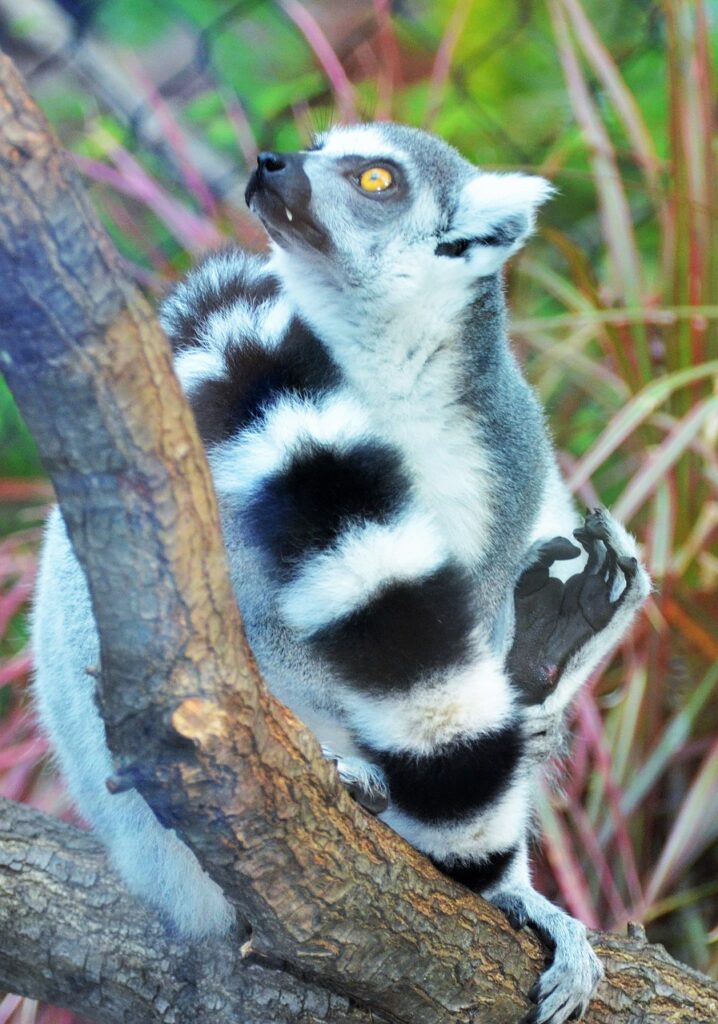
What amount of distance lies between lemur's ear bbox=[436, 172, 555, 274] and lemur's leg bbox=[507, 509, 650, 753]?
10.7 inches

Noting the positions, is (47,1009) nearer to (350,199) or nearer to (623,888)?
(623,888)

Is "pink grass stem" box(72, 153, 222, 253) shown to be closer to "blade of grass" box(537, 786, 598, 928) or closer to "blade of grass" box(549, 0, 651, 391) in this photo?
"blade of grass" box(549, 0, 651, 391)

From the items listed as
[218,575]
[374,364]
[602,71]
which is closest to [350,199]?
[374,364]

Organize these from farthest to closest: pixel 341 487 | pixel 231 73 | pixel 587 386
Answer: pixel 231 73
pixel 587 386
pixel 341 487

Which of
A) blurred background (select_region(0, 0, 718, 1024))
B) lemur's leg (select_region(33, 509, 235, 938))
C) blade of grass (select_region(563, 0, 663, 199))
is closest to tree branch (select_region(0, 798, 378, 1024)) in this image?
lemur's leg (select_region(33, 509, 235, 938))

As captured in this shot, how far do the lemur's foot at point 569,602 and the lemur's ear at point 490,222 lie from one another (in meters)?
0.27

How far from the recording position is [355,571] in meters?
0.72

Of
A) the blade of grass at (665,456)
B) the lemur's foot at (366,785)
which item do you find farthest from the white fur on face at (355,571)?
the blade of grass at (665,456)

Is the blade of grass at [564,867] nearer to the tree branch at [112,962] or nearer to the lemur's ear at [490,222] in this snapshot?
the tree branch at [112,962]

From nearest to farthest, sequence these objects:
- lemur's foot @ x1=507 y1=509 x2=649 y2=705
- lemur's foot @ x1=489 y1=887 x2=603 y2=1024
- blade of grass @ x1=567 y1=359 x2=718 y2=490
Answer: lemur's foot @ x1=489 y1=887 x2=603 y2=1024 → lemur's foot @ x1=507 y1=509 x2=649 y2=705 → blade of grass @ x1=567 y1=359 x2=718 y2=490

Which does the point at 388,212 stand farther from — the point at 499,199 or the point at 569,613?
the point at 569,613

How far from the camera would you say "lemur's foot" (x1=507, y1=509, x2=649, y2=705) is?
3.48 ft

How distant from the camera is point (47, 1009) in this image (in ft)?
4.99

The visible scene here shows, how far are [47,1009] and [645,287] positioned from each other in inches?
57.6
